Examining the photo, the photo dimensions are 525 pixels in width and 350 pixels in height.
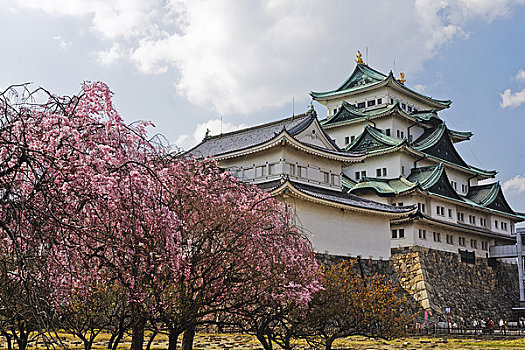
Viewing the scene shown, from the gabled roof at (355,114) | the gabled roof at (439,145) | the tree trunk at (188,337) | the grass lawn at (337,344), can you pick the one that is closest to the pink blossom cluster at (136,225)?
the tree trunk at (188,337)

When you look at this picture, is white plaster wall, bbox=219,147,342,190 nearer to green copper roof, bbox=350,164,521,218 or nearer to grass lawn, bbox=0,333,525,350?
green copper roof, bbox=350,164,521,218

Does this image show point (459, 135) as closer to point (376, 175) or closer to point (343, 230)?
point (376, 175)

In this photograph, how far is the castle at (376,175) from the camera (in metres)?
33.9

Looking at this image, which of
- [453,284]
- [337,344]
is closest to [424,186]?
[453,284]

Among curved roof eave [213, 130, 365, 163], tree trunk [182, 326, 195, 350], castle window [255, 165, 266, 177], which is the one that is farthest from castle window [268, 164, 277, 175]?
tree trunk [182, 326, 195, 350]

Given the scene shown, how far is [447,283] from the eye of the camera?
43.2m

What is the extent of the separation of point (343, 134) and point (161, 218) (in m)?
43.7

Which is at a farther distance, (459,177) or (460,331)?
(459,177)

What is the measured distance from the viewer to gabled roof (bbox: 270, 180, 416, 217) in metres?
30.2

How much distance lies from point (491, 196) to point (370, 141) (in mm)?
13841

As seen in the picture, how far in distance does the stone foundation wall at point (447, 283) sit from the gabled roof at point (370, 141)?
9882mm

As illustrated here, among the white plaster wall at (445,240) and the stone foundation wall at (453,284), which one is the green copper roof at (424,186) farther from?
the stone foundation wall at (453,284)

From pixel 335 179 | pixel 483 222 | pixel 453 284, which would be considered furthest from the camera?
pixel 483 222

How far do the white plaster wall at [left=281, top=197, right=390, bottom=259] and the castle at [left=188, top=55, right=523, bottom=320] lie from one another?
7 cm
